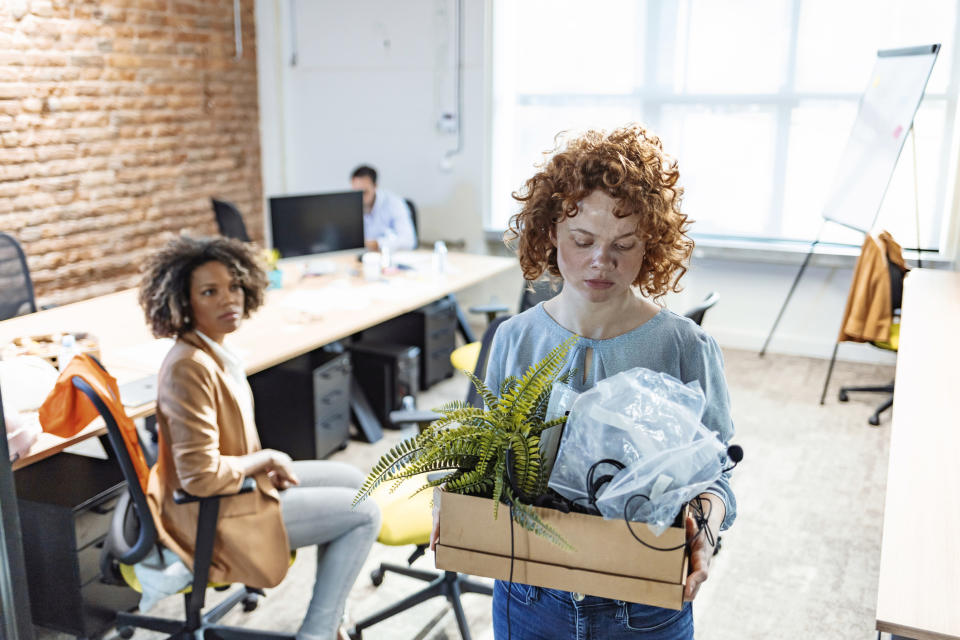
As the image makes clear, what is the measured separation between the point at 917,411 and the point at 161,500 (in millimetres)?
1822

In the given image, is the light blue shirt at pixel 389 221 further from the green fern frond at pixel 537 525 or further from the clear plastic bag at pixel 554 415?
the green fern frond at pixel 537 525

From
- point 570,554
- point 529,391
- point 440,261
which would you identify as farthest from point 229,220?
point 570,554

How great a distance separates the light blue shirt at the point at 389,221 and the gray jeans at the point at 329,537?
281cm

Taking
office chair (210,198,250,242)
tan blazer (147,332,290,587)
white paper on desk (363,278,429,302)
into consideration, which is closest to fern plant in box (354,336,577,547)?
tan blazer (147,332,290,587)

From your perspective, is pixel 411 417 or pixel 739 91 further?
pixel 739 91

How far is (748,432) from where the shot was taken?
13.1ft

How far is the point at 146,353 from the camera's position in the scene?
2914 mm

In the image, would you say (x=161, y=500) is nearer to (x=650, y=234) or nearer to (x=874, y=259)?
(x=650, y=234)

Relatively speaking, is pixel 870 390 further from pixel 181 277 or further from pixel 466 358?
pixel 181 277

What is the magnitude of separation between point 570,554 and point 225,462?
112cm

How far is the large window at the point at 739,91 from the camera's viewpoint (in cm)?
462

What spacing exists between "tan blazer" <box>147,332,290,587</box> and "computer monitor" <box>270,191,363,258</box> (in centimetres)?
206

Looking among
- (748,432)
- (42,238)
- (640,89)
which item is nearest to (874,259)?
(748,432)

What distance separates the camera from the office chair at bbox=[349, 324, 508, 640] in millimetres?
2223
